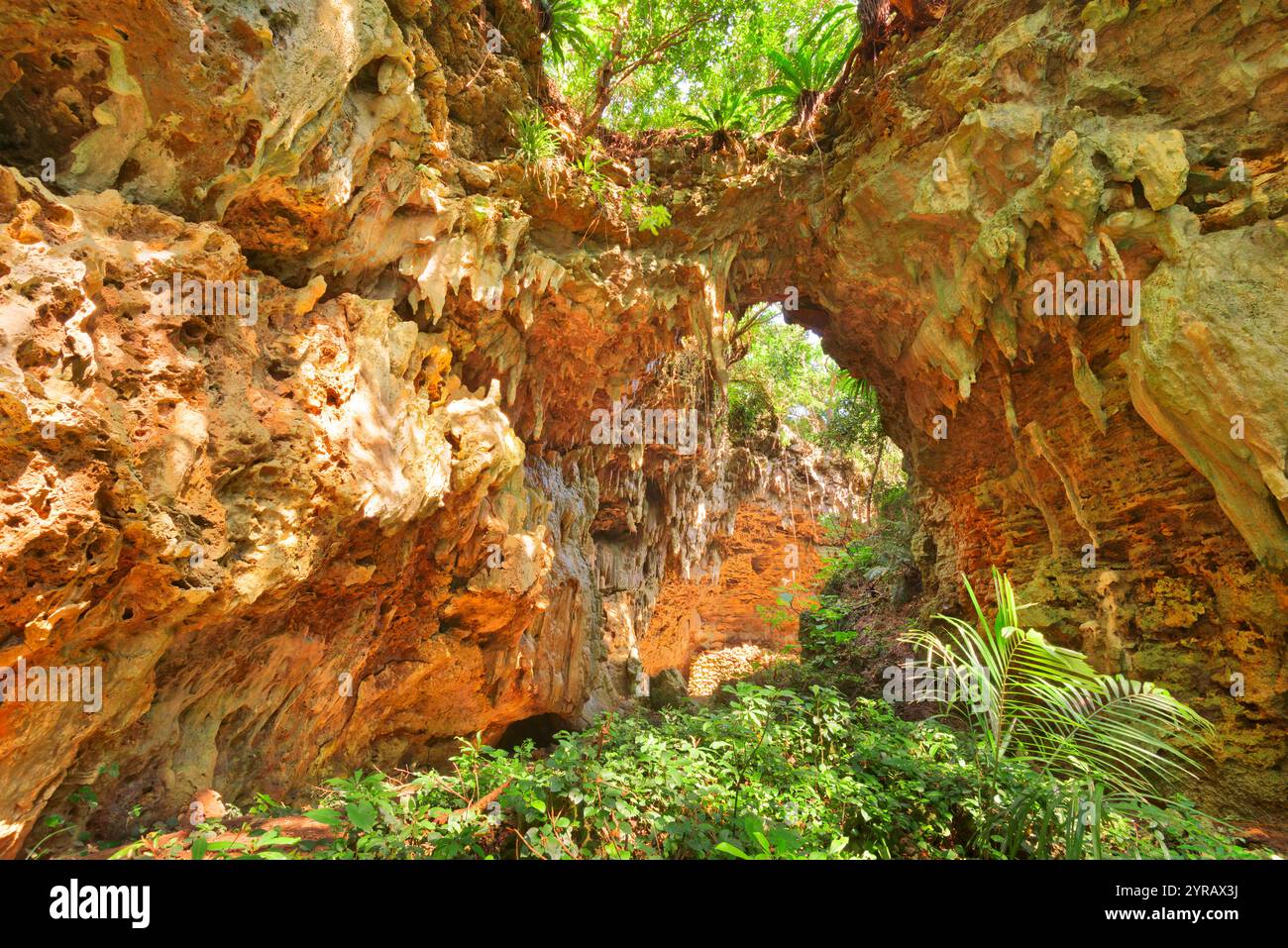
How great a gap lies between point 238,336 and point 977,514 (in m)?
9.00

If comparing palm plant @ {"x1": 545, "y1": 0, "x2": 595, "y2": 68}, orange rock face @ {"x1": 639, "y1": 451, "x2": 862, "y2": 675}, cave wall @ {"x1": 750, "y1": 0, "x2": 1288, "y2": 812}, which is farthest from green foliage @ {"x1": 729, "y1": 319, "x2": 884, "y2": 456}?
palm plant @ {"x1": 545, "y1": 0, "x2": 595, "y2": 68}

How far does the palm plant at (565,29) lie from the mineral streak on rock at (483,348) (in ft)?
1.66

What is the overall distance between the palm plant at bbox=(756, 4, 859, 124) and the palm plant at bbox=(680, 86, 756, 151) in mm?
447

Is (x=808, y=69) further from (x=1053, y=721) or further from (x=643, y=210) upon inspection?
(x=1053, y=721)

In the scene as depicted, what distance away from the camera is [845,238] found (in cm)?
768

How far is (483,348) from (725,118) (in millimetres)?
4315

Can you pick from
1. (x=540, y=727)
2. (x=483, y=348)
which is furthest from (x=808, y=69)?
(x=540, y=727)

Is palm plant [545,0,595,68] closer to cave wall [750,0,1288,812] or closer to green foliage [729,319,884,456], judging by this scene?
cave wall [750,0,1288,812]

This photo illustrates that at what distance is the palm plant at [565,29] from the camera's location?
630cm

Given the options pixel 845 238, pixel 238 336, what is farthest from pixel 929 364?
pixel 238 336

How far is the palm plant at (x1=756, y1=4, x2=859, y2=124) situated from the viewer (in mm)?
7254

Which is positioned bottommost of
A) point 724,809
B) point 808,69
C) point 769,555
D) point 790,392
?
point 724,809

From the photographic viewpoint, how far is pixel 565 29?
256 inches
